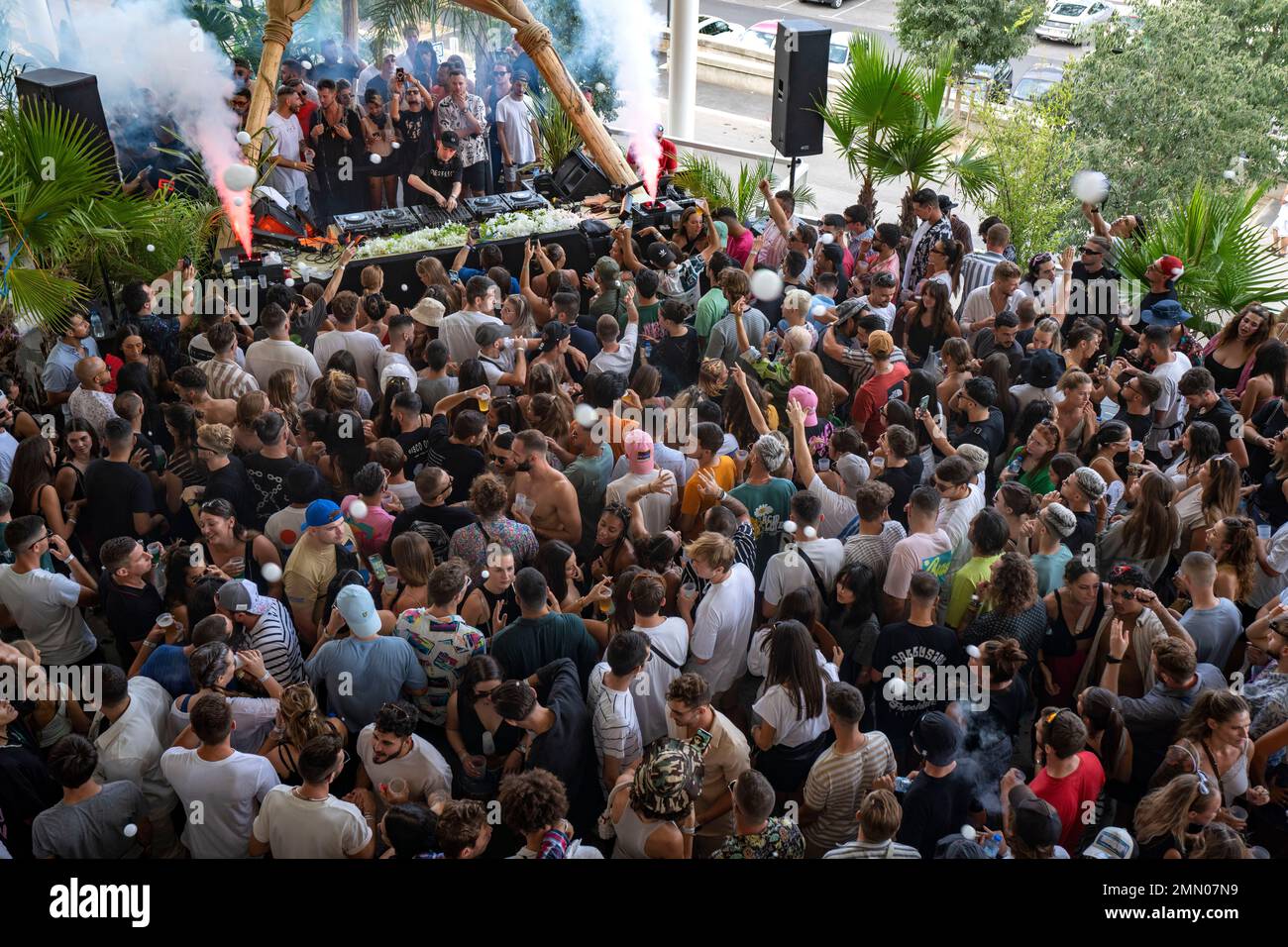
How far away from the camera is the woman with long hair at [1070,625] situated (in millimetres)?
4953

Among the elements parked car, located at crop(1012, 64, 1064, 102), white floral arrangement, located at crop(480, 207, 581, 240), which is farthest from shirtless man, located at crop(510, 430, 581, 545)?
parked car, located at crop(1012, 64, 1064, 102)

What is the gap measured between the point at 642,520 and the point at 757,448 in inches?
26.7

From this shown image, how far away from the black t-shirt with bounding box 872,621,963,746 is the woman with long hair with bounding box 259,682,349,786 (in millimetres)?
2240

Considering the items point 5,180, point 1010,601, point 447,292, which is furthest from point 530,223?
point 1010,601

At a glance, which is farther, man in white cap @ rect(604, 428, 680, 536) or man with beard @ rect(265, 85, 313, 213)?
man with beard @ rect(265, 85, 313, 213)

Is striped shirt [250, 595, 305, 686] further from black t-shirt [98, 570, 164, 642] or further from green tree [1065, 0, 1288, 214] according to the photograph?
green tree [1065, 0, 1288, 214]

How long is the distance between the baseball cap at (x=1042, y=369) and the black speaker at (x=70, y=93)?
22.9 ft

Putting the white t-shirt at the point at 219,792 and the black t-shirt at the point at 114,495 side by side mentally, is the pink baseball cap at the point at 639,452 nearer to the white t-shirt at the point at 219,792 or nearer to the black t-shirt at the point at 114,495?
the white t-shirt at the point at 219,792

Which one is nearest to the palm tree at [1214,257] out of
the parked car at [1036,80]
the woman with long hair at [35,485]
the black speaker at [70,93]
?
the woman with long hair at [35,485]

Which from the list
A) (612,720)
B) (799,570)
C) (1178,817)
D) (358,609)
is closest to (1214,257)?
(799,570)

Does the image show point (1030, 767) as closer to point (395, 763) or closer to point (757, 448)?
point (757, 448)

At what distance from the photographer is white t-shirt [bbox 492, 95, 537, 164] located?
39.5 feet

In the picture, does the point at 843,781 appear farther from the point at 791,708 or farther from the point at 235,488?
the point at 235,488

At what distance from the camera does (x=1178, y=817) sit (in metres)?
3.89
